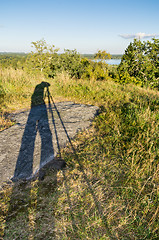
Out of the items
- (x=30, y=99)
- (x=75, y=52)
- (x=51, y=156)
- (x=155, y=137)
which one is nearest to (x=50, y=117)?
(x=51, y=156)

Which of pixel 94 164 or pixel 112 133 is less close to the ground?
pixel 112 133

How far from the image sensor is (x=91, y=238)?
1.64 metres

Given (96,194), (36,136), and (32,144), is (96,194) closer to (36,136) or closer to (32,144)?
(32,144)

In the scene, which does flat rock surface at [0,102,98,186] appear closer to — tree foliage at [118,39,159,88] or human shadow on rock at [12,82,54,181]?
human shadow on rock at [12,82,54,181]

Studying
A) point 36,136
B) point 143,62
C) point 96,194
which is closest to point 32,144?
point 36,136

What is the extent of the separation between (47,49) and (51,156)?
24309 mm

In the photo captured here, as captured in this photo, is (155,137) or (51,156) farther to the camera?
(155,137)

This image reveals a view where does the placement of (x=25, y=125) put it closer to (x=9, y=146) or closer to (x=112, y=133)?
(x=9, y=146)

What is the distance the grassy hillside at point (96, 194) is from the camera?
1735 mm

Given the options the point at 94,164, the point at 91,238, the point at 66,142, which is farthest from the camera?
the point at 66,142

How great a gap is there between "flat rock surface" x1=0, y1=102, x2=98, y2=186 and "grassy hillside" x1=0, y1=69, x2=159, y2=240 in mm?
287

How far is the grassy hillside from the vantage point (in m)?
1.73

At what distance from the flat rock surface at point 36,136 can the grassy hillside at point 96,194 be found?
0.94ft

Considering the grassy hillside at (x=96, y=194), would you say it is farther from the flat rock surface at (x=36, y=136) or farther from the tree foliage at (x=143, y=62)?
the tree foliage at (x=143, y=62)
